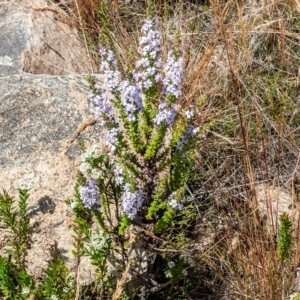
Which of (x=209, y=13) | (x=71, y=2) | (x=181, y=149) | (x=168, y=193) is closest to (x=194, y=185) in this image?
(x=168, y=193)

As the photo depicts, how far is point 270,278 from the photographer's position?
8.95 ft

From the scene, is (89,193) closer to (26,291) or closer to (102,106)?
(102,106)

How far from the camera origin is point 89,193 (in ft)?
8.46

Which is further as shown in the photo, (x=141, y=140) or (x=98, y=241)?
(x=141, y=140)

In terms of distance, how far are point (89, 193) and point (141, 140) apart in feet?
1.92

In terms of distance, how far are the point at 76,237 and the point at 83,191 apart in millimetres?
361

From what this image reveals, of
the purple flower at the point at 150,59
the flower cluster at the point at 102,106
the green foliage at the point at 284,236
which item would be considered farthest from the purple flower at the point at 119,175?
the green foliage at the point at 284,236

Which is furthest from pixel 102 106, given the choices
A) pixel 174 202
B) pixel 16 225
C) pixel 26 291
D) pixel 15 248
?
pixel 26 291

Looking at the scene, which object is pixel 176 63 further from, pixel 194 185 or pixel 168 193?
pixel 194 185

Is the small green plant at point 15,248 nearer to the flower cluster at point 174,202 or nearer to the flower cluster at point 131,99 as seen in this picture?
the flower cluster at point 131,99

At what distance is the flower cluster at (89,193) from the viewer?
2.55 m

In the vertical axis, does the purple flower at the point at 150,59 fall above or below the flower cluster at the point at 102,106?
above

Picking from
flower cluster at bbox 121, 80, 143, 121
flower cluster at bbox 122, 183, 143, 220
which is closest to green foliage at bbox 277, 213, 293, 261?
flower cluster at bbox 122, 183, 143, 220

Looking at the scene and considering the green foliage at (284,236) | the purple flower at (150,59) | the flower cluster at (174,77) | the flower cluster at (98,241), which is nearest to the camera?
the green foliage at (284,236)
